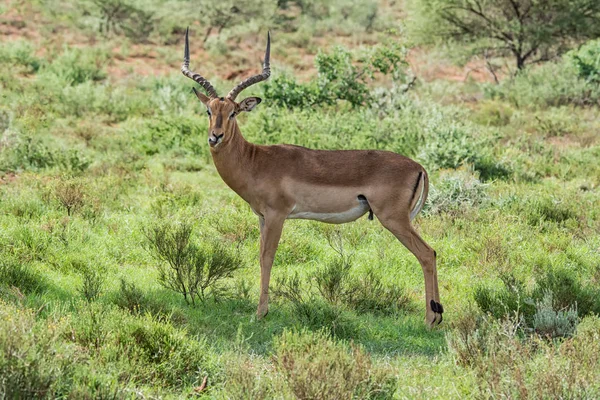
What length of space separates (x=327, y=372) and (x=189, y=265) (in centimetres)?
279

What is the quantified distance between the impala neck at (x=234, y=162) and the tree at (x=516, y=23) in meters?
18.2

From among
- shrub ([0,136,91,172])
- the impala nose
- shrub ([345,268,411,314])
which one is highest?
the impala nose

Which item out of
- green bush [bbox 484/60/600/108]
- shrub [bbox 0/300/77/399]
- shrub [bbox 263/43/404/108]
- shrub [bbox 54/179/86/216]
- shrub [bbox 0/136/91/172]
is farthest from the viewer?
green bush [bbox 484/60/600/108]

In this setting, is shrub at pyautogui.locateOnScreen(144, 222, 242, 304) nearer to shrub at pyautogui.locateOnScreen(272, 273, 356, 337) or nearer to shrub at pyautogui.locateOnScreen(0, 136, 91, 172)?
shrub at pyautogui.locateOnScreen(272, 273, 356, 337)

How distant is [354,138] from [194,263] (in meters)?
6.74

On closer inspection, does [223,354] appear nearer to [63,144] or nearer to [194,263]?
[194,263]

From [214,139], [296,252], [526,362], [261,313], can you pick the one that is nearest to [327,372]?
[526,362]

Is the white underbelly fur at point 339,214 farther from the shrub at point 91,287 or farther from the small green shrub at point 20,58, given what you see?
the small green shrub at point 20,58

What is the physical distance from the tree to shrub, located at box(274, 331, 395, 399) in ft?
65.6

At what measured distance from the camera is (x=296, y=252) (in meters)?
8.29

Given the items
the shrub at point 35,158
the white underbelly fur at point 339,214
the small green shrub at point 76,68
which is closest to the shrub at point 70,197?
the shrub at point 35,158

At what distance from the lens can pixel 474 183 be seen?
33.4 feet

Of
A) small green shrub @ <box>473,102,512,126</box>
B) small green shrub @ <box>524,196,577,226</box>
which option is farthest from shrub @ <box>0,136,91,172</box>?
small green shrub @ <box>473,102,512,126</box>

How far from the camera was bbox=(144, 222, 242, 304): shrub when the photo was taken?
6.85 metres
